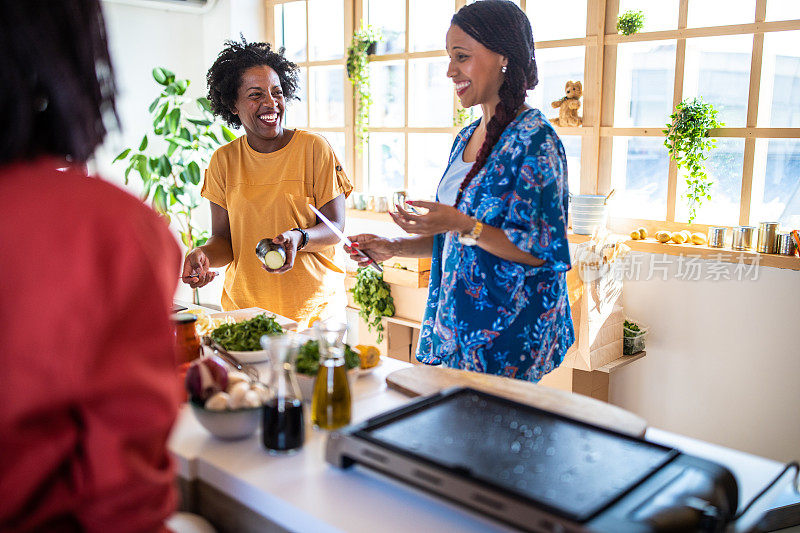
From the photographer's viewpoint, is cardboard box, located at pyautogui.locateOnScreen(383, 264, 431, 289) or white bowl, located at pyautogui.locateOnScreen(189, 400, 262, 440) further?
cardboard box, located at pyautogui.locateOnScreen(383, 264, 431, 289)

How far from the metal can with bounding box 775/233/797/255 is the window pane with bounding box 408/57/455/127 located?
1845mm

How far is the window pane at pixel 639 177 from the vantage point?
3.24 meters

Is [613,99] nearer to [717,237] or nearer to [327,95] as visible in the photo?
[717,237]

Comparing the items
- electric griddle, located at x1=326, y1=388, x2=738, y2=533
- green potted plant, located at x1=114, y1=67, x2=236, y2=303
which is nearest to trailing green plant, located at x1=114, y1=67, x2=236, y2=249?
green potted plant, located at x1=114, y1=67, x2=236, y2=303

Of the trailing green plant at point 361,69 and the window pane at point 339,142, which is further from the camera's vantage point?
the window pane at point 339,142

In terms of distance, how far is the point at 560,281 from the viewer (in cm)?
184

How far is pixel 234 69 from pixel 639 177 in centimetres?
191

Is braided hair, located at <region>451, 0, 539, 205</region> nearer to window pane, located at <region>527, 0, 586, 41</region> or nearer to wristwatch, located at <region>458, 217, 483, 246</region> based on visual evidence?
wristwatch, located at <region>458, 217, 483, 246</region>

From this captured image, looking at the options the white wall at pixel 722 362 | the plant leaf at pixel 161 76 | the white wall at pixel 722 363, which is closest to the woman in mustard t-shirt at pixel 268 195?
the white wall at pixel 722 363

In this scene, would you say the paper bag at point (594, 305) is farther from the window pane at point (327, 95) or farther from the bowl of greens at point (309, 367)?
the window pane at point (327, 95)

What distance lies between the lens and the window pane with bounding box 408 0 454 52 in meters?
3.98

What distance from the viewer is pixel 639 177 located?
331 centimetres

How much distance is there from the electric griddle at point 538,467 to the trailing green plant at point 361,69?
3298mm

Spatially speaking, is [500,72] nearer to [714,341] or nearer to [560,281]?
[560,281]
